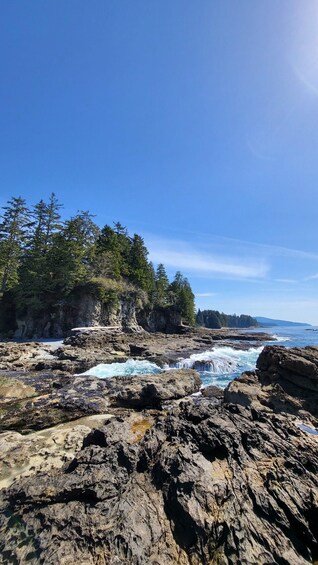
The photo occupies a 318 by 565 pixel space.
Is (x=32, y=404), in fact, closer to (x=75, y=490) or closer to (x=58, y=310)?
(x=75, y=490)

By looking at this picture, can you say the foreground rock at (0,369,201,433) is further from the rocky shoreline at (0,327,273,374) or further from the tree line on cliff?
the tree line on cliff

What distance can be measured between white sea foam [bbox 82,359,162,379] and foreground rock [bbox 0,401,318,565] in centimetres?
1721

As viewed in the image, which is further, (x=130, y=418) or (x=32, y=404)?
(x=32, y=404)

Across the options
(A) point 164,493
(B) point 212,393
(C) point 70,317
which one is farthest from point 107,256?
(A) point 164,493

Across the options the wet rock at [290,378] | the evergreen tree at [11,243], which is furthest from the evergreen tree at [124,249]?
the wet rock at [290,378]

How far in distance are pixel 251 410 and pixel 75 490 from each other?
739cm

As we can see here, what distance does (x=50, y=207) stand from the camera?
5184 centimetres

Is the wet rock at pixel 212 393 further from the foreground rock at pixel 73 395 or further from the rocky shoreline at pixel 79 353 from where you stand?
the rocky shoreline at pixel 79 353

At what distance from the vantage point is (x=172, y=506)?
5211mm

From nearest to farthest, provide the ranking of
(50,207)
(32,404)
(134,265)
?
(32,404)
(50,207)
(134,265)

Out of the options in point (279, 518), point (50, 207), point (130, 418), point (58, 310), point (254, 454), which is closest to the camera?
point (279, 518)

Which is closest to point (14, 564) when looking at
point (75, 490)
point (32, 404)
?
point (75, 490)

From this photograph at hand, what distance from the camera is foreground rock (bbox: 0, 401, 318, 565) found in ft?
14.5

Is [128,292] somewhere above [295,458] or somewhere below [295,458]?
above
